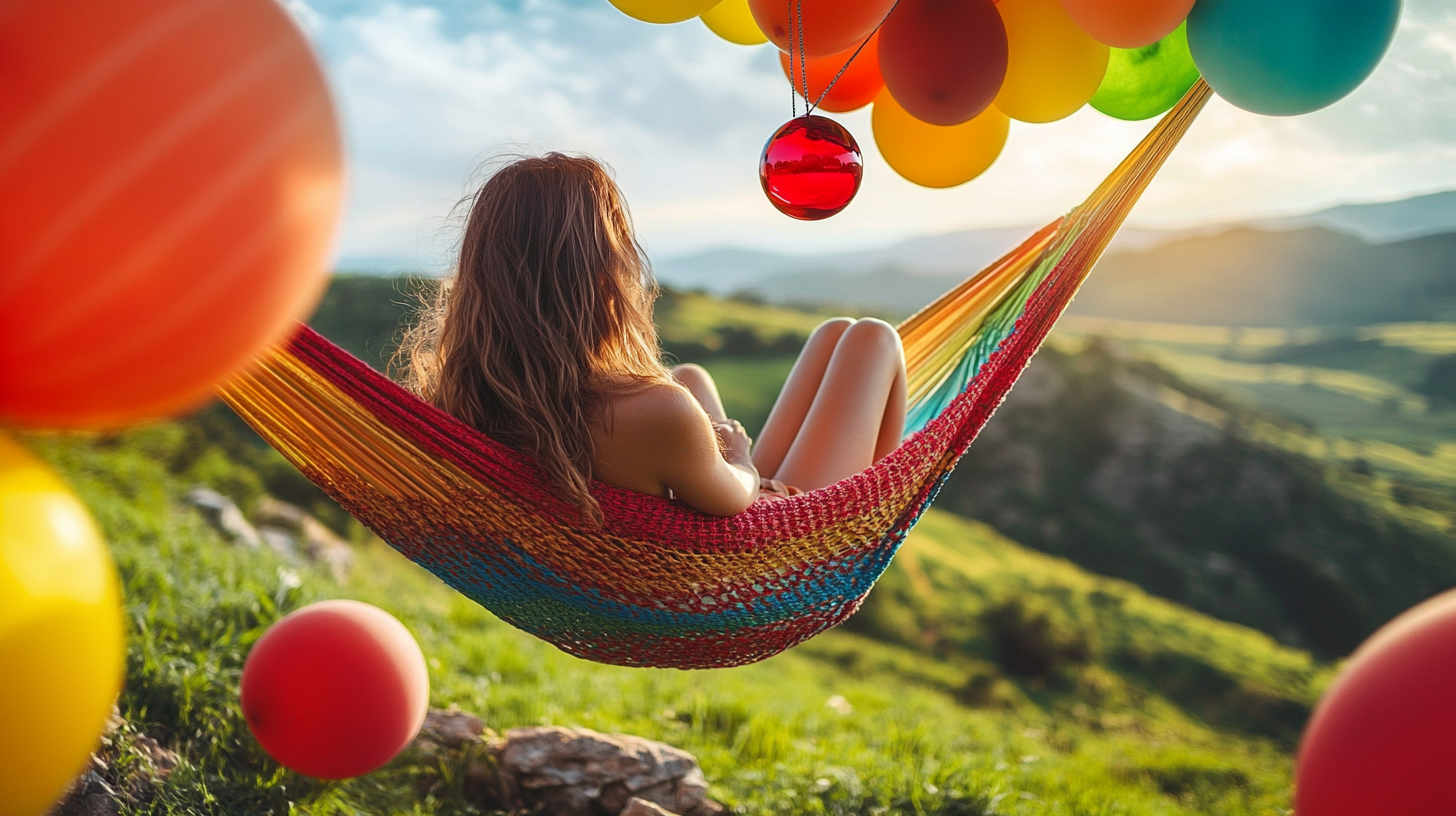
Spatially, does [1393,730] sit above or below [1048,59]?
below

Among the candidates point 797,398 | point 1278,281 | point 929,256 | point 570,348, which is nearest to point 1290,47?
point 797,398

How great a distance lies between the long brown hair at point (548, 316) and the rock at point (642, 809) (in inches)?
33.2

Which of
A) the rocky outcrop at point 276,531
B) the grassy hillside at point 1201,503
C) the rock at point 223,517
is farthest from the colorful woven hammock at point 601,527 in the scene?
the grassy hillside at point 1201,503

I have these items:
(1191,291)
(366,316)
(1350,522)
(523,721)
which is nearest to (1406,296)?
(1191,291)

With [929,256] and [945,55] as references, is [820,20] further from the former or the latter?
[929,256]

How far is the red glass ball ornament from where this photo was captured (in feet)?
4.96

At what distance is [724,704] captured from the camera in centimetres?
260

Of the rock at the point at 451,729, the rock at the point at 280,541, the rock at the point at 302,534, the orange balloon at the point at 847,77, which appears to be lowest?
the rock at the point at 302,534

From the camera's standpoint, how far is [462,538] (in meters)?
1.41

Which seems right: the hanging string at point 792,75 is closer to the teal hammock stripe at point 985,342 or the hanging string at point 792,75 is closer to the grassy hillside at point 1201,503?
the teal hammock stripe at point 985,342

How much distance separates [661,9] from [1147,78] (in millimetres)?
1094

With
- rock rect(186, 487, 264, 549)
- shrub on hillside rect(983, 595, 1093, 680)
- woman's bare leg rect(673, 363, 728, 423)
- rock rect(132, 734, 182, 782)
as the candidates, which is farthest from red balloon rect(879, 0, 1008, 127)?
shrub on hillside rect(983, 595, 1093, 680)

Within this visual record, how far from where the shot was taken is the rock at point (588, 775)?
6.53 ft

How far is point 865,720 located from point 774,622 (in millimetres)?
1472
